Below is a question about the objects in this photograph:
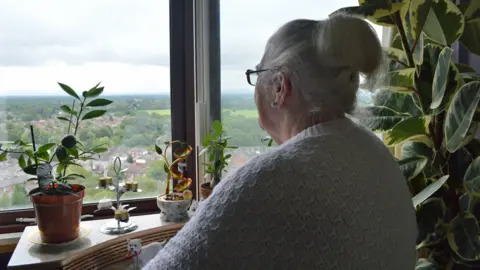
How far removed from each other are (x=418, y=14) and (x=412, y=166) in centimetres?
46

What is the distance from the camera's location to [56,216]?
4.39 ft

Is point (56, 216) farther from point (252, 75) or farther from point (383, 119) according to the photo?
point (383, 119)

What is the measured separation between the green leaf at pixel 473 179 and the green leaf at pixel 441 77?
0.21 metres

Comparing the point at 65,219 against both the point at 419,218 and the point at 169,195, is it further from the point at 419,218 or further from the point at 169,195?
the point at 419,218

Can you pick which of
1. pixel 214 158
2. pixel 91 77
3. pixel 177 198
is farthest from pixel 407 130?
pixel 91 77

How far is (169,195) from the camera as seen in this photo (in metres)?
1.69

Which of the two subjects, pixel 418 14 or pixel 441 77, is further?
pixel 418 14

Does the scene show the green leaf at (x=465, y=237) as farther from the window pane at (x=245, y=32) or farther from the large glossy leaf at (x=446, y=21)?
the window pane at (x=245, y=32)

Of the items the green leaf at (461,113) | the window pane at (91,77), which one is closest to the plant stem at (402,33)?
the green leaf at (461,113)

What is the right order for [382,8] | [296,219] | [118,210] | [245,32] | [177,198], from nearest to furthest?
[296,219], [382,8], [118,210], [177,198], [245,32]

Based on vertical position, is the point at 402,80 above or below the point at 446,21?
below

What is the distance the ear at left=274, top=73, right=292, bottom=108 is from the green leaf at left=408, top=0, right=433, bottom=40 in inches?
26.8

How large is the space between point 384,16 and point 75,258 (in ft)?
3.99

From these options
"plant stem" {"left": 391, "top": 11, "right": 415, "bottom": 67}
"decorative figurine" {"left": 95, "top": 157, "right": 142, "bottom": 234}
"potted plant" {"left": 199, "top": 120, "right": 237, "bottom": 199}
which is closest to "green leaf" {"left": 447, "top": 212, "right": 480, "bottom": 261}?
"plant stem" {"left": 391, "top": 11, "right": 415, "bottom": 67}
